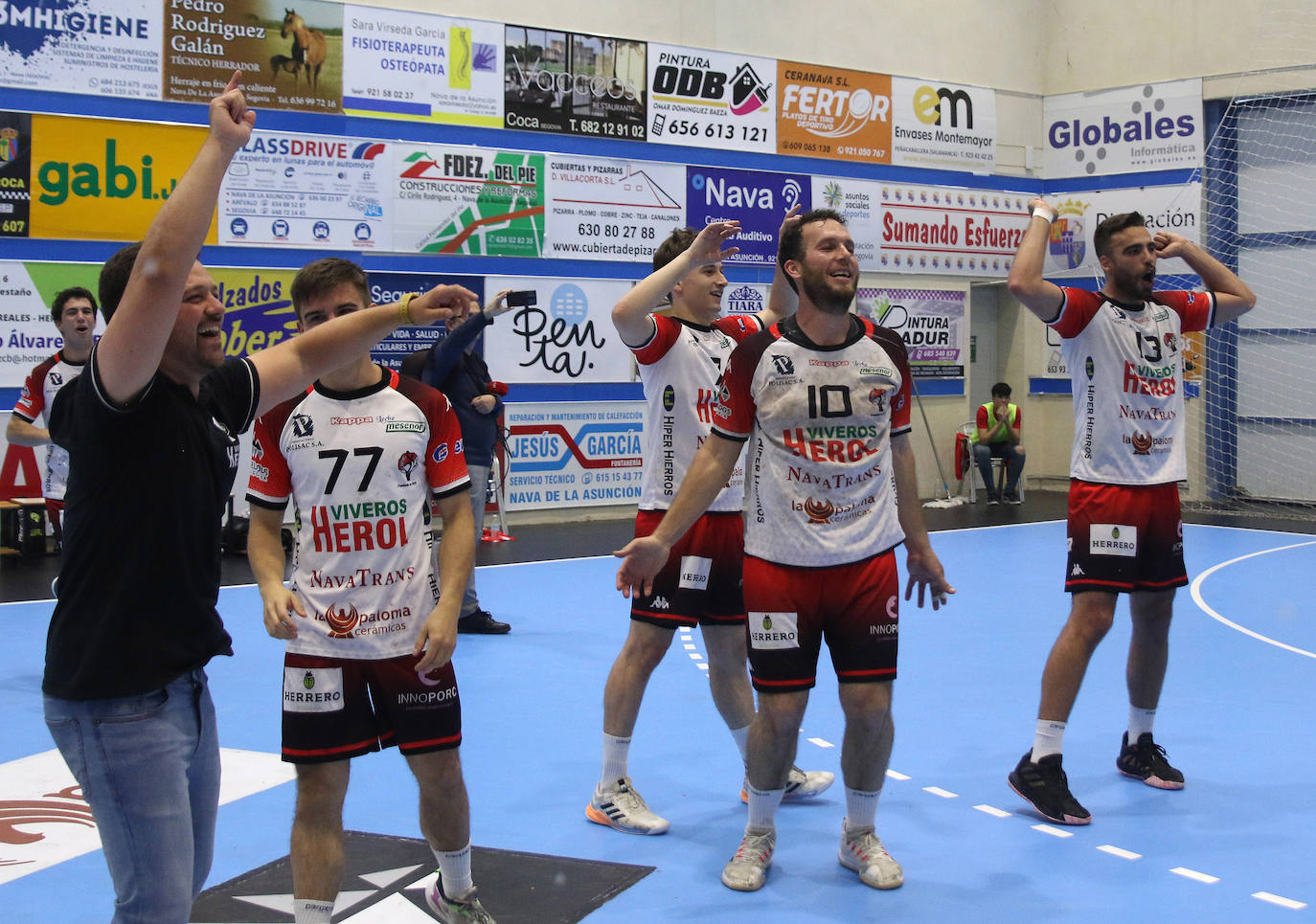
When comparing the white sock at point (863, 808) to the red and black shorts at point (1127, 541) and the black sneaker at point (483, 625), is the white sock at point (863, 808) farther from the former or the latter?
the black sneaker at point (483, 625)

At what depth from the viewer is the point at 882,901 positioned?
12.9ft

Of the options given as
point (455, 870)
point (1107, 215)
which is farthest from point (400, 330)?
point (455, 870)

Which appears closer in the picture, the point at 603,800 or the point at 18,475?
the point at 603,800

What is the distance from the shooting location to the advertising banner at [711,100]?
48.8 feet

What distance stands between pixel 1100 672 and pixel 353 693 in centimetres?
512

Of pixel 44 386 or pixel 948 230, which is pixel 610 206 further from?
pixel 44 386

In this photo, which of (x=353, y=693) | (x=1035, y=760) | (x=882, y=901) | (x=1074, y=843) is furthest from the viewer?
(x=1035, y=760)

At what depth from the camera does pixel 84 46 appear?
11742mm

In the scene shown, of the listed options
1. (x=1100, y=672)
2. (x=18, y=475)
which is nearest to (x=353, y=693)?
(x=1100, y=672)

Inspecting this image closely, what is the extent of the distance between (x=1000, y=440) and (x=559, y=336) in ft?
20.6

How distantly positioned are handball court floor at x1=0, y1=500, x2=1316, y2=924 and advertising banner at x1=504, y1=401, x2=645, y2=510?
5.40 m

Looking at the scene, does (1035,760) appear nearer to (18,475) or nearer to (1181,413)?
(1181,413)

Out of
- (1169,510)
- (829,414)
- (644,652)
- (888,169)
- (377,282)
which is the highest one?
(888,169)

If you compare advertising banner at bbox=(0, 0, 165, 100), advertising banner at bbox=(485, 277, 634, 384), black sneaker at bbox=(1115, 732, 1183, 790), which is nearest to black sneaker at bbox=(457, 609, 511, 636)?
black sneaker at bbox=(1115, 732, 1183, 790)
